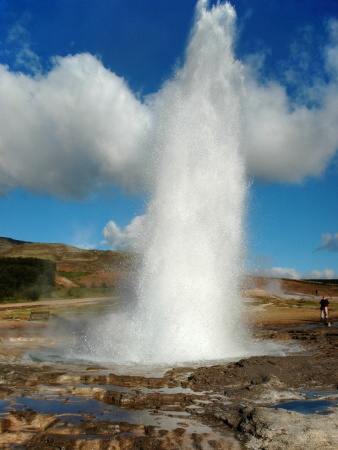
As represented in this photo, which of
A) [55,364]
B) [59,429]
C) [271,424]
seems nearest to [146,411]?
[59,429]

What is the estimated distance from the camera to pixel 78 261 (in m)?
76.5

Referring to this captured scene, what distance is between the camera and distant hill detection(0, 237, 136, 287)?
53.9 meters

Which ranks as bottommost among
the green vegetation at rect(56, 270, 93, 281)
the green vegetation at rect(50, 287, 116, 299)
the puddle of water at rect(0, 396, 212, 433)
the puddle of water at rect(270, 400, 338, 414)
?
the puddle of water at rect(0, 396, 212, 433)

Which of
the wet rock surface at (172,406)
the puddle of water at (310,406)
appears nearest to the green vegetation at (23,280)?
the wet rock surface at (172,406)

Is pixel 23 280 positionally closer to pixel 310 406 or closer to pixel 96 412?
pixel 96 412

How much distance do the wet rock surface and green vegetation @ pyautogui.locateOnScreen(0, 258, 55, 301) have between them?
3049 cm

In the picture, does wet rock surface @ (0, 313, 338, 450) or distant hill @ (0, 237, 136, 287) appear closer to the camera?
wet rock surface @ (0, 313, 338, 450)

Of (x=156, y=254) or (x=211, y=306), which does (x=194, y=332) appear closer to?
(x=211, y=306)

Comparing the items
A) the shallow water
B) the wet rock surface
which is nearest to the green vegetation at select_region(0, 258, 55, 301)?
the wet rock surface

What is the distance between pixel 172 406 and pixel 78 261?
71.2 metres

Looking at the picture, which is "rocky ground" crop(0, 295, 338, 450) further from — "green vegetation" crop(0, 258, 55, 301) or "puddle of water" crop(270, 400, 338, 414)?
"green vegetation" crop(0, 258, 55, 301)

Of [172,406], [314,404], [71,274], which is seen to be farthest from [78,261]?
[314,404]

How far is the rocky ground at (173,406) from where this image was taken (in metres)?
5.38

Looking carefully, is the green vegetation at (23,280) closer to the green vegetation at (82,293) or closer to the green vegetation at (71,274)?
the green vegetation at (82,293)
